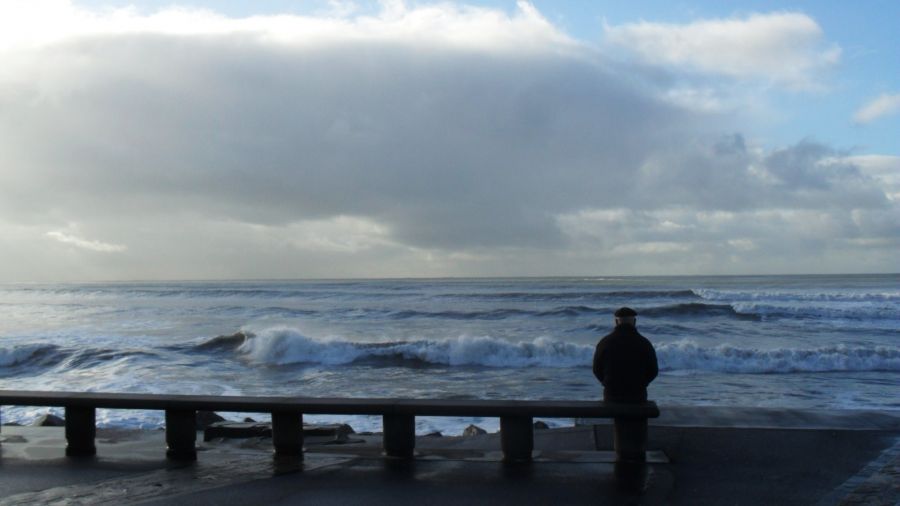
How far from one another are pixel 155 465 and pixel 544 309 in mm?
40769

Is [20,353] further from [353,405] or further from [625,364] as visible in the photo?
[625,364]

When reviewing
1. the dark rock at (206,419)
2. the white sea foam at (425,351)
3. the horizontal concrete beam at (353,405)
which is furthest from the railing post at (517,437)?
the white sea foam at (425,351)

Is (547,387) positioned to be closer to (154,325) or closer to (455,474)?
(455,474)

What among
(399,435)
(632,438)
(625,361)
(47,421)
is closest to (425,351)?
(47,421)

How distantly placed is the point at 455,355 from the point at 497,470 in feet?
62.4

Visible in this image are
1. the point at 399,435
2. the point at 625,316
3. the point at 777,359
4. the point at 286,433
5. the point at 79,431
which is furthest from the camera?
the point at 777,359

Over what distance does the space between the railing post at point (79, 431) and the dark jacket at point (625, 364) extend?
5315 millimetres

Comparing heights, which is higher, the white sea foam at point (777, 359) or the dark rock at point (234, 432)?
the dark rock at point (234, 432)

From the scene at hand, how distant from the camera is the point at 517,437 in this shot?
25.4ft

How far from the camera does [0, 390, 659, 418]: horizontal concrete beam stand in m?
7.40

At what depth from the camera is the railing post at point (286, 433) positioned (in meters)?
7.99

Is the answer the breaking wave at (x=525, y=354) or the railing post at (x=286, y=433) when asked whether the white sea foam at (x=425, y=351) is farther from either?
the railing post at (x=286, y=433)

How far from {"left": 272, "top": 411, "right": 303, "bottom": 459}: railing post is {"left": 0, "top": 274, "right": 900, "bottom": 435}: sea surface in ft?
14.1

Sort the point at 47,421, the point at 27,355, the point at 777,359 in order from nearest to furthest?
the point at 47,421
the point at 777,359
the point at 27,355
